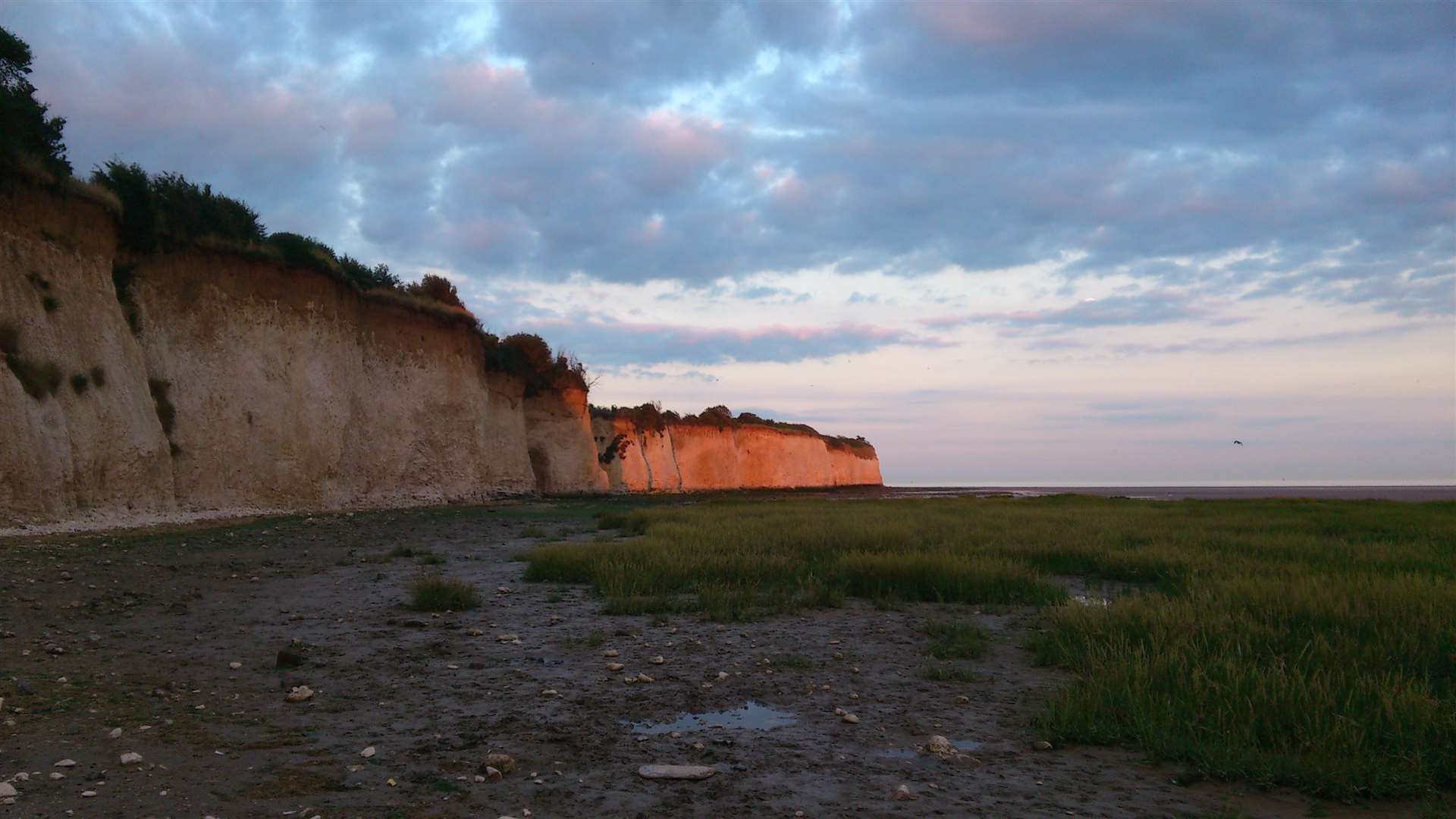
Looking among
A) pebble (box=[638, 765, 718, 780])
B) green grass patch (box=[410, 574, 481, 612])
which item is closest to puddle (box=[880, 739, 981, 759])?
pebble (box=[638, 765, 718, 780])

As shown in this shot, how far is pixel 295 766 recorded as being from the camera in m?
4.29

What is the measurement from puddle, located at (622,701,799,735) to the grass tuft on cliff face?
1.52 metres

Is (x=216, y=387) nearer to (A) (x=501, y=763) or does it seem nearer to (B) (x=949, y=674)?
(A) (x=501, y=763)

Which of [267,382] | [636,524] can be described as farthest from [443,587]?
[267,382]

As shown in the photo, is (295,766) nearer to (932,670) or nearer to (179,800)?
(179,800)

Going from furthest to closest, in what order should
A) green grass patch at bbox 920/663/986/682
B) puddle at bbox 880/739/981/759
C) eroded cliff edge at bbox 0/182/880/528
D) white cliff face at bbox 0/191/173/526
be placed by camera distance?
eroded cliff edge at bbox 0/182/880/528
white cliff face at bbox 0/191/173/526
green grass patch at bbox 920/663/986/682
puddle at bbox 880/739/981/759

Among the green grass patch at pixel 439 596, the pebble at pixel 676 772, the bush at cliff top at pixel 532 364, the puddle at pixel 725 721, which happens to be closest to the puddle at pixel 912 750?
the puddle at pixel 725 721

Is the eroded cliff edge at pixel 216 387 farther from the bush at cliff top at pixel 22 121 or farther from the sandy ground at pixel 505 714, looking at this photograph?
the sandy ground at pixel 505 714

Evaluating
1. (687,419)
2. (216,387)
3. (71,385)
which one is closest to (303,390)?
(216,387)

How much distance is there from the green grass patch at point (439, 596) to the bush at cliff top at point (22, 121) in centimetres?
1508

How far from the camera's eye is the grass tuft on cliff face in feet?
14.0

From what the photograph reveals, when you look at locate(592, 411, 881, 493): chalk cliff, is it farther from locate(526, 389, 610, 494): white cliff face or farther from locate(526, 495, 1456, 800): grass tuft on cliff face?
locate(526, 495, 1456, 800): grass tuft on cliff face

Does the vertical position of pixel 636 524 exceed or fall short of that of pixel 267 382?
it falls short

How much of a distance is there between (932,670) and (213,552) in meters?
12.2
